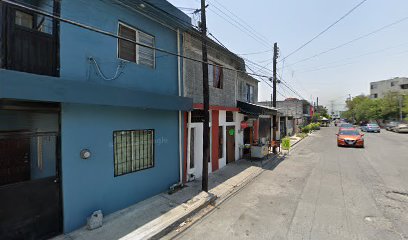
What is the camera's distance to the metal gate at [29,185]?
393cm

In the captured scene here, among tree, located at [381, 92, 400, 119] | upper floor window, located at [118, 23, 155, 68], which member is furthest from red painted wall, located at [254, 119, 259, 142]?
tree, located at [381, 92, 400, 119]

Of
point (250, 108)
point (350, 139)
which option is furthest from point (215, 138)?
point (350, 139)

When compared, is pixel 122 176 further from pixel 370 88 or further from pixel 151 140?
pixel 370 88

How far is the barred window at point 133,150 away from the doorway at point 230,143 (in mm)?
5517

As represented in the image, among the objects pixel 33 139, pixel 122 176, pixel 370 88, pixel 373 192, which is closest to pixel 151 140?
pixel 122 176

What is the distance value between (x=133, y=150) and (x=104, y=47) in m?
2.99

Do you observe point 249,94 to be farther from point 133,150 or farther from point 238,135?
point 133,150

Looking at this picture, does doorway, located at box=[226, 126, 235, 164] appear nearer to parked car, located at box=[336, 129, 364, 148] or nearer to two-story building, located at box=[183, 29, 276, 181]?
two-story building, located at box=[183, 29, 276, 181]

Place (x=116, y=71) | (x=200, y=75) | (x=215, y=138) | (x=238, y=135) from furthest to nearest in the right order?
1. (x=238, y=135)
2. (x=215, y=138)
3. (x=200, y=75)
4. (x=116, y=71)

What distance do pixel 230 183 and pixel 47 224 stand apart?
5807 millimetres

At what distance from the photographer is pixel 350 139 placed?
16344 millimetres

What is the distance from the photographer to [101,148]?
5172 mm

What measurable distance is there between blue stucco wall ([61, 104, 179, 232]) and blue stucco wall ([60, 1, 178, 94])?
0.83 metres

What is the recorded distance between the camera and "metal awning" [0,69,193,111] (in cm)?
330
